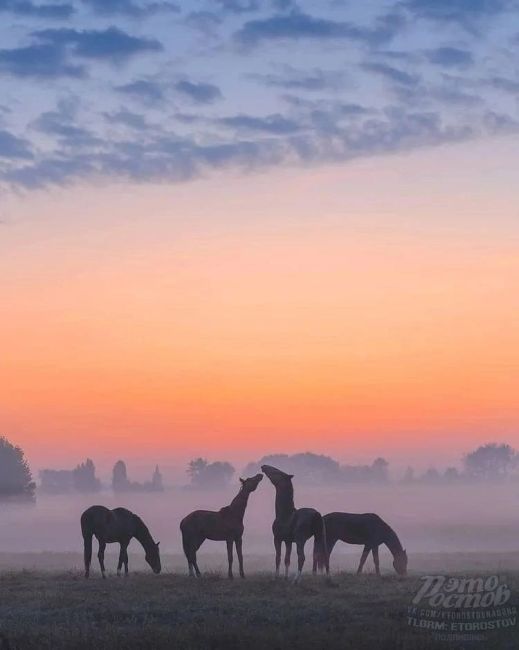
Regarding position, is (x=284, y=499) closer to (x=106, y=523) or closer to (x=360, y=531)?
(x=360, y=531)

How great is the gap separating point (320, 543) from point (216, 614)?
982 cm

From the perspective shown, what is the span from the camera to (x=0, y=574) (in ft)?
93.4

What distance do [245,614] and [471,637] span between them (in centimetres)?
474

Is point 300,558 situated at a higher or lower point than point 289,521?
lower

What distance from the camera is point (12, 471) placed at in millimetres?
137625

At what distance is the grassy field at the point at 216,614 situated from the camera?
1759 centimetres

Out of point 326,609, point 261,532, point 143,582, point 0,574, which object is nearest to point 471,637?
point 326,609

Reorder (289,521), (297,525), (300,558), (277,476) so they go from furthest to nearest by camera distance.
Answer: (277,476) < (289,521) < (297,525) < (300,558)

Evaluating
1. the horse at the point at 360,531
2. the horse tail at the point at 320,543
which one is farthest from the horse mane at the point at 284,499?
the horse at the point at 360,531

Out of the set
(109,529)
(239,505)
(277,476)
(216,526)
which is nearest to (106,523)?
(109,529)

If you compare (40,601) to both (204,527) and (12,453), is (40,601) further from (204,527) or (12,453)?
(12,453)

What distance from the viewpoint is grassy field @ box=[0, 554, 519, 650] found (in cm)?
1759

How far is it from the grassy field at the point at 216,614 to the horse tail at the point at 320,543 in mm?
2416

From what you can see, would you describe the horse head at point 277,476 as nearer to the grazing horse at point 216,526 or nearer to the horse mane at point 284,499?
the horse mane at point 284,499
